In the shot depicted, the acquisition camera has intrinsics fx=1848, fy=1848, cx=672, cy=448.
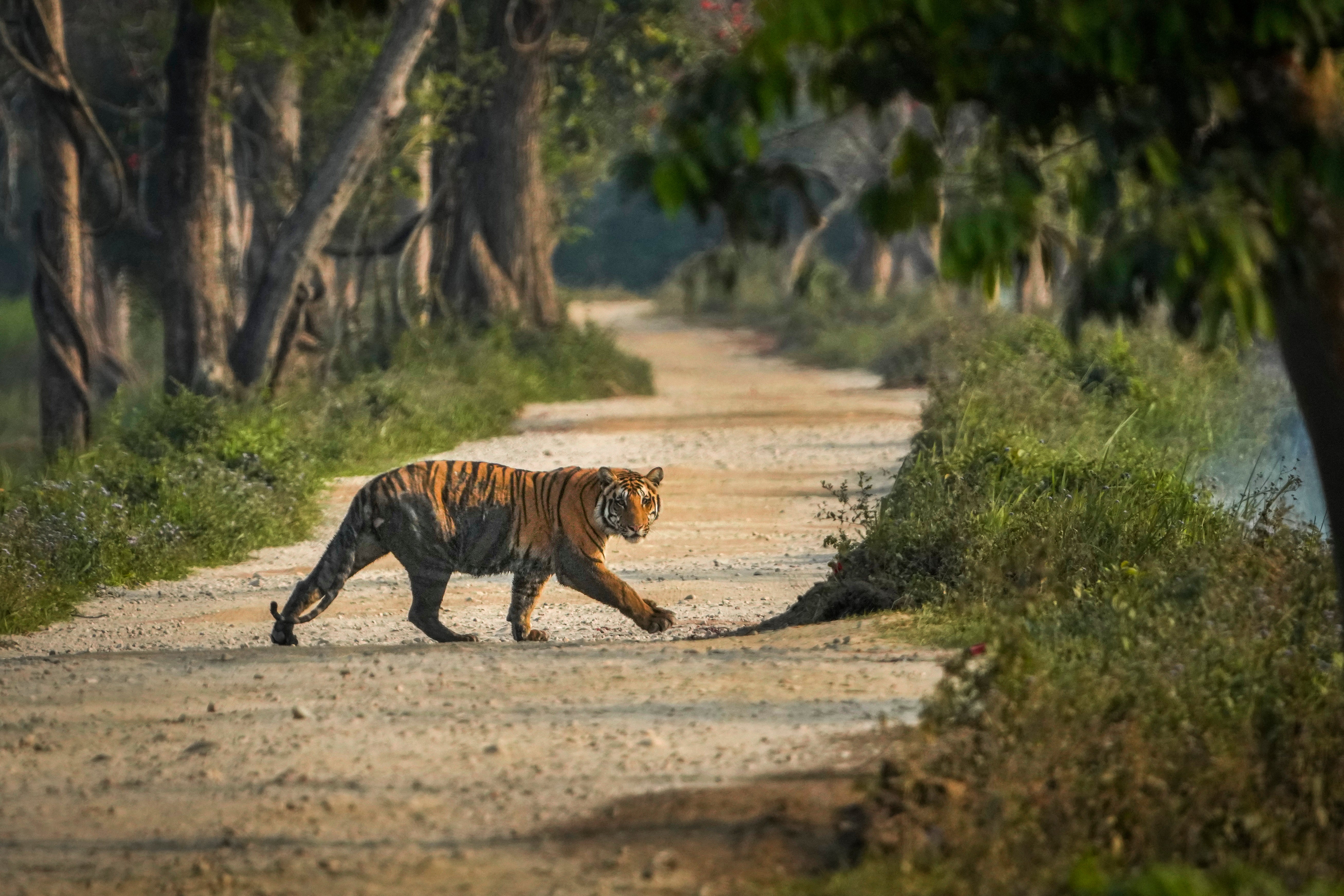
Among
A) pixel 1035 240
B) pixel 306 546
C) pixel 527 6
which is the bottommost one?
pixel 306 546

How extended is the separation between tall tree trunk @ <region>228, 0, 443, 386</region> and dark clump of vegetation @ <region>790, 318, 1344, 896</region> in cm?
698

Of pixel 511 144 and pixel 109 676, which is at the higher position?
pixel 511 144

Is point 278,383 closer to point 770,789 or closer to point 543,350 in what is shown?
point 543,350

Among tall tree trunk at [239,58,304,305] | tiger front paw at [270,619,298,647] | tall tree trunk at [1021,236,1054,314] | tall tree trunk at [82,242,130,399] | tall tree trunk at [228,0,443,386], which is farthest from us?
tall tree trunk at [1021,236,1054,314]

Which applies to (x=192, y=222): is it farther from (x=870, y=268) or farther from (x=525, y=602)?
(x=870, y=268)

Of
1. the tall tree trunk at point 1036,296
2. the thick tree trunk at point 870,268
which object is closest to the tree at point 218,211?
the tall tree trunk at point 1036,296

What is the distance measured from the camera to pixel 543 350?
23.5 m

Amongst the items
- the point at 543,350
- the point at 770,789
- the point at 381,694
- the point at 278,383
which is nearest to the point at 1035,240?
the point at 770,789

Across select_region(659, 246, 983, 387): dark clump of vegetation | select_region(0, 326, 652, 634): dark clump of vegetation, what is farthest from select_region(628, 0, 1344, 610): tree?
select_region(659, 246, 983, 387): dark clump of vegetation

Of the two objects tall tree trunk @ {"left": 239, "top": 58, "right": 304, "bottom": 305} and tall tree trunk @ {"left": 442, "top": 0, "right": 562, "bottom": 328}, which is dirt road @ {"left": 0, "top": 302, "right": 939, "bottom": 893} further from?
tall tree trunk @ {"left": 442, "top": 0, "right": 562, "bottom": 328}

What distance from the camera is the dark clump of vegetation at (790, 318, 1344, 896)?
16.3 ft

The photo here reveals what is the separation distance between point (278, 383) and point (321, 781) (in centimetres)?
1192

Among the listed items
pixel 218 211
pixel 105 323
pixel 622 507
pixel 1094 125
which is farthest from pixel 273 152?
pixel 1094 125

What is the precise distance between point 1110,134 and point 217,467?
1010cm
